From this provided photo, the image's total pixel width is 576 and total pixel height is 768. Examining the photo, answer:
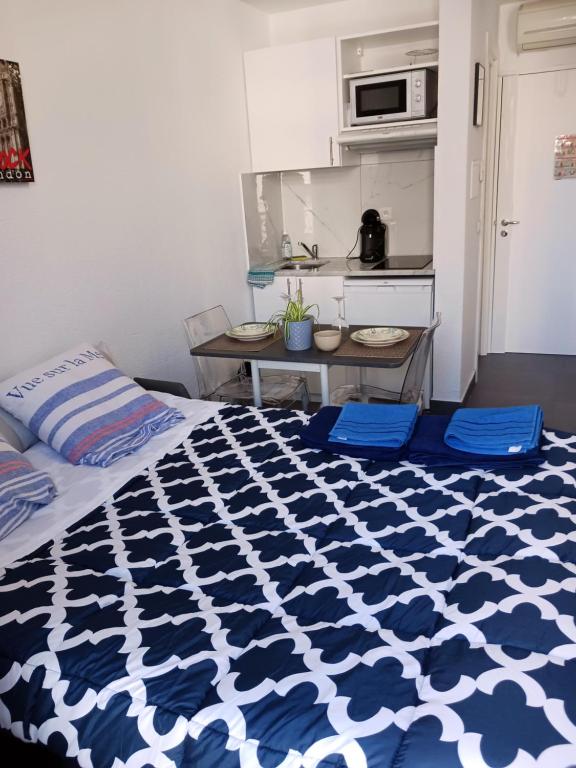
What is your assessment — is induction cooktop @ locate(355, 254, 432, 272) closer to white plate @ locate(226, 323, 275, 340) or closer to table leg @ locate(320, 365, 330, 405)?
white plate @ locate(226, 323, 275, 340)

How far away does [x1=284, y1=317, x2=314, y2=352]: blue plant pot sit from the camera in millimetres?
3010

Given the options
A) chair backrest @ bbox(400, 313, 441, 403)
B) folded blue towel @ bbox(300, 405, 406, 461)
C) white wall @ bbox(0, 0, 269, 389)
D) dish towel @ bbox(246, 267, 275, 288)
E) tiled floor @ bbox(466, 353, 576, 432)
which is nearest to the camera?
folded blue towel @ bbox(300, 405, 406, 461)

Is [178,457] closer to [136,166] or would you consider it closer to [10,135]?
[10,135]

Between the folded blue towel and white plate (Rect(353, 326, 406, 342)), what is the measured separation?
69 cm

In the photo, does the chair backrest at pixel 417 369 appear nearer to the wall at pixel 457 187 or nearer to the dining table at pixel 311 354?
the dining table at pixel 311 354

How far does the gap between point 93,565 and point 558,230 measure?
450 cm

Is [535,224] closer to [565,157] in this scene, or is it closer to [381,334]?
[565,157]

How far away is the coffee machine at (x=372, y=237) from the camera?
14.5 ft

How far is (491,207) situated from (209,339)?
2.69 meters

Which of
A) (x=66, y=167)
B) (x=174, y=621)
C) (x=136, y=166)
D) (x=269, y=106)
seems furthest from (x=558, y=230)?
(x=174, y=621)

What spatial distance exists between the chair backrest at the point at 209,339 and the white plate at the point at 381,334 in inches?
34.9

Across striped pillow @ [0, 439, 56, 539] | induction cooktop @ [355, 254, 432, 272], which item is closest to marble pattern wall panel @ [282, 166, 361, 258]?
induction cooktop @ [355, 254, 432, 272]

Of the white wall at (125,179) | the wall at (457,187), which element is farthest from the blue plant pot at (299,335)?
the wall at (457,187)

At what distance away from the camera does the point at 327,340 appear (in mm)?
2963
